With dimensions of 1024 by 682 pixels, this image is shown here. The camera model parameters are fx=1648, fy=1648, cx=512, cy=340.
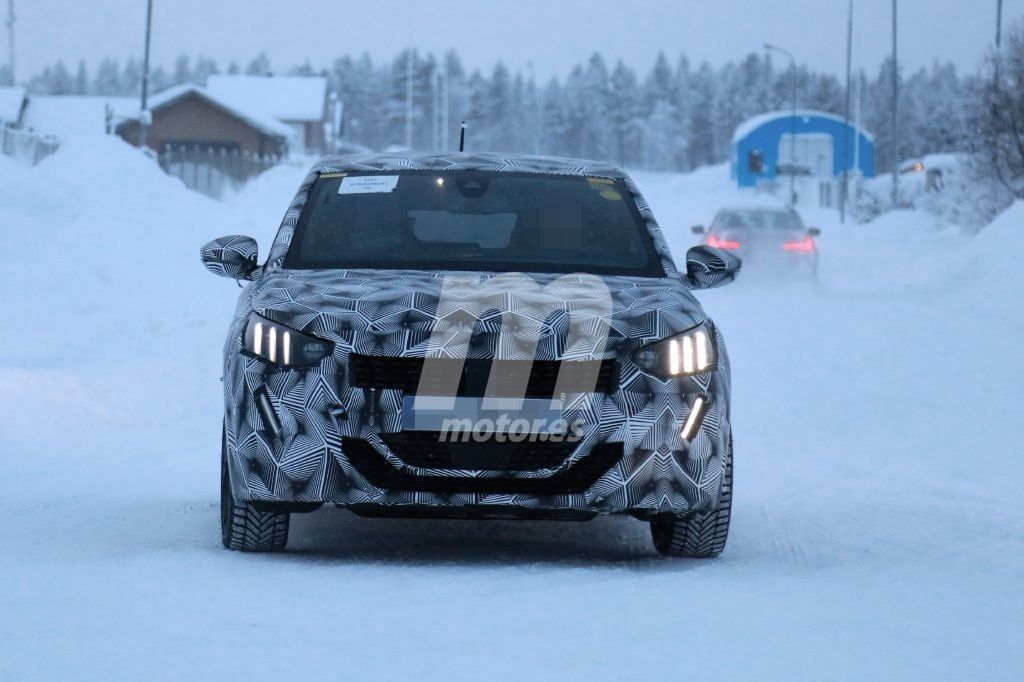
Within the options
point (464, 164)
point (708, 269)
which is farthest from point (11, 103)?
point (708, 269)

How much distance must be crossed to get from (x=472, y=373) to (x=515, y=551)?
1.01 metres

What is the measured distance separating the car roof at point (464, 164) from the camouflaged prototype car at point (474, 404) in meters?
1.10

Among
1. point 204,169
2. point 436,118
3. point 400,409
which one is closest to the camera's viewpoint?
point 400,409

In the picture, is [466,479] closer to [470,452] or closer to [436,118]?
[470,452]

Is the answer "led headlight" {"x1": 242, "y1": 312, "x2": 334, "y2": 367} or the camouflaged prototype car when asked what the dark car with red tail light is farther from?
"led headlight" {"x1": 242, "y1": 312, "x2": 334, "y2": 367}

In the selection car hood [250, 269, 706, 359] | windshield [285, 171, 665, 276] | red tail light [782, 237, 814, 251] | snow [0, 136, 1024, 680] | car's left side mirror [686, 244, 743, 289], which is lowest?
snow [0, 136, 1024, 680]

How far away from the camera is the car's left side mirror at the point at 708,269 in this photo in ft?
21.4

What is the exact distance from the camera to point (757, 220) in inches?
1043

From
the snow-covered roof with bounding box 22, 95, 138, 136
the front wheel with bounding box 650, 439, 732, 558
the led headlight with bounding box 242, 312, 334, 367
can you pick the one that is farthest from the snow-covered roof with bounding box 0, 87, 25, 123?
the front wheel with bounding box 650, 439, 732, 558

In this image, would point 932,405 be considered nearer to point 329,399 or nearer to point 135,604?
point 329,399

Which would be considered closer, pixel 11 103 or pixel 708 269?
pixel 708 269

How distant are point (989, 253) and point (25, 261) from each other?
14.4 meters

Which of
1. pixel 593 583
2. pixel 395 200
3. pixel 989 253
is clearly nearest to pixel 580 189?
pixel 395 200

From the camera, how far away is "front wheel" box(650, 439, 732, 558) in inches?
225
